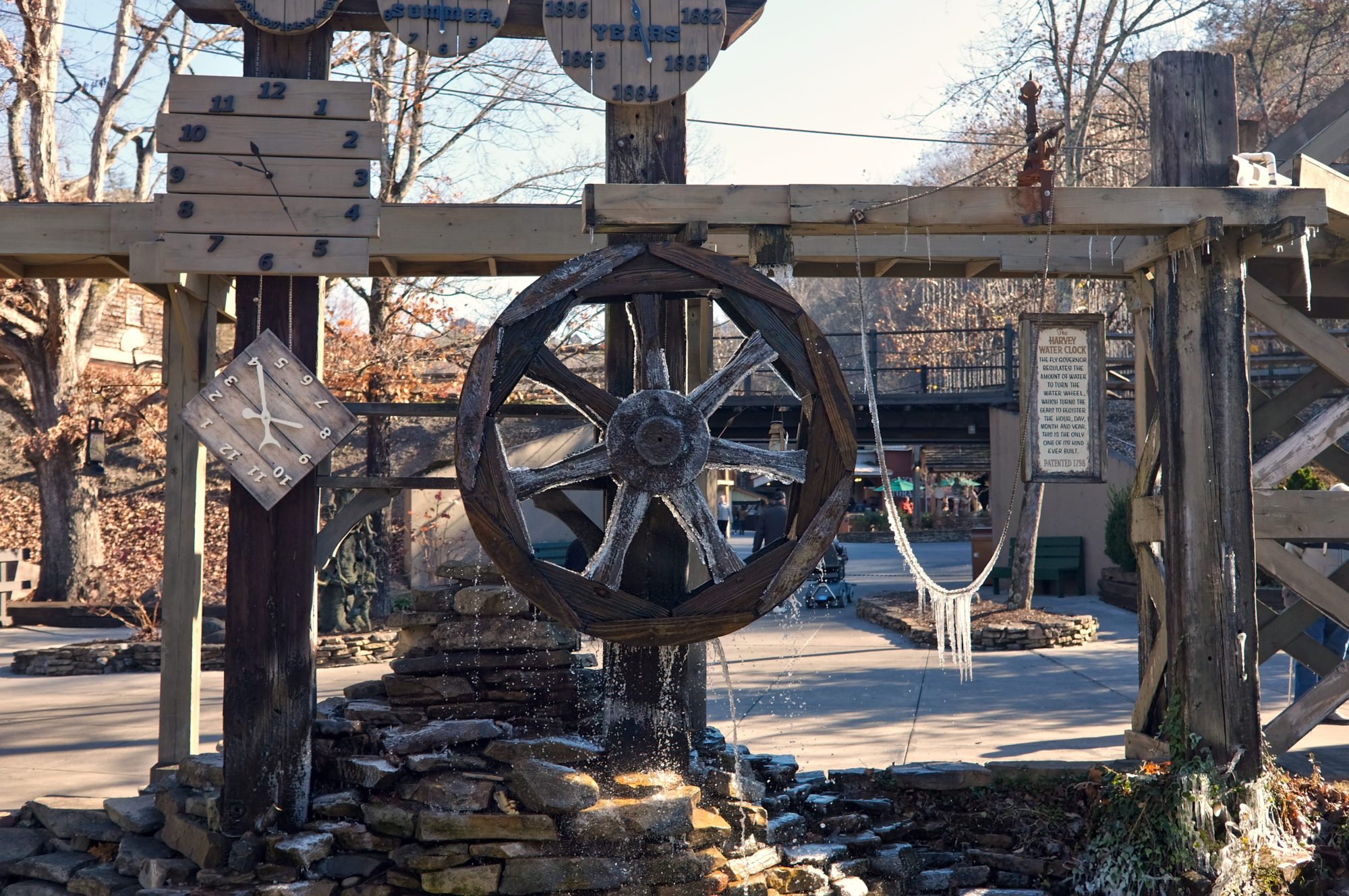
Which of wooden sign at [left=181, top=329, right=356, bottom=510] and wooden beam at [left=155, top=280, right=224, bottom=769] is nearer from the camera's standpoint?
wooden sign at [left=181, top=329, right=356, bottom=510]

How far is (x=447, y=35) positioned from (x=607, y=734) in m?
2.94

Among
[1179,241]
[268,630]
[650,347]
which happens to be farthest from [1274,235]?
[268,630]

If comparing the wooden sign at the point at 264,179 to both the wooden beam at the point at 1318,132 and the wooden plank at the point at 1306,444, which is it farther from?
the wooden beam at the point at 1318,132

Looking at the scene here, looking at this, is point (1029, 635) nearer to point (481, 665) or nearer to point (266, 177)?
point (481, 665)

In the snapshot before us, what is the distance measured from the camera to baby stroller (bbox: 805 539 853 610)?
49.1 ft

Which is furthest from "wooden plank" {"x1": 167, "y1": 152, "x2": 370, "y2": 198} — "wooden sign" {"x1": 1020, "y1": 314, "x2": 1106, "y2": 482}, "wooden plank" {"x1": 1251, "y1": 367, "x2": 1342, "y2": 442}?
"wooden plank" {"x1": 1251, "y1": 367, "x2": 1342, "y2": 442}

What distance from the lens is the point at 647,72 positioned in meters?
4.74

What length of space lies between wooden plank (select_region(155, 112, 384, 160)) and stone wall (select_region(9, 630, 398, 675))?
652cm

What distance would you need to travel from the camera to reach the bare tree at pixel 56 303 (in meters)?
13.4

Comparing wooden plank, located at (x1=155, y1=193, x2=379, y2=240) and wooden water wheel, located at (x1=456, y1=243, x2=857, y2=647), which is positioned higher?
wooden plank, located at (x1=155, y1=193, x2=379, y2=240)

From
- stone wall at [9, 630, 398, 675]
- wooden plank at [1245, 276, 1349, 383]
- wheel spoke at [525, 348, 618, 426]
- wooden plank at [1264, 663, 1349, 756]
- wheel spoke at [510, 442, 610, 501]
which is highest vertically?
wooden plank at [1245, 276, 1349, 383]

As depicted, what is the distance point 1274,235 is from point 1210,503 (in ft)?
3.56

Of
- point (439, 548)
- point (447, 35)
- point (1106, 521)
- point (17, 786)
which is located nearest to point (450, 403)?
point (447, 35)

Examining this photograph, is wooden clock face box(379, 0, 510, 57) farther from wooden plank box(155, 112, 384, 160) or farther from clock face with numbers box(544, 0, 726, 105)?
wooden plank box(155, 112, 384, 160)
